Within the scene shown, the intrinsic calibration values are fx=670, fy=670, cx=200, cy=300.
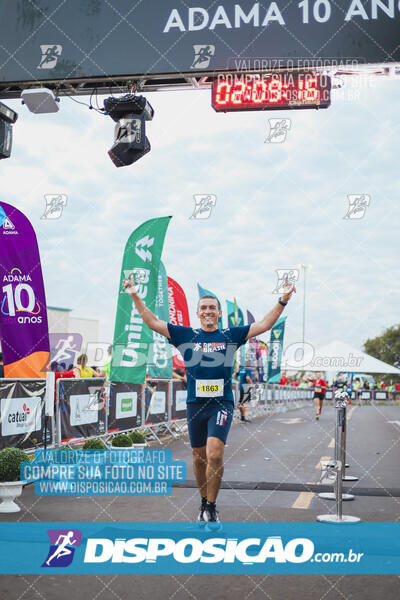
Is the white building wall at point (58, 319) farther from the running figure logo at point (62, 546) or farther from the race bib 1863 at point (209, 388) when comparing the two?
the running figure logo at point (62, 546)

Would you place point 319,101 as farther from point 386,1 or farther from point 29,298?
point 29,298

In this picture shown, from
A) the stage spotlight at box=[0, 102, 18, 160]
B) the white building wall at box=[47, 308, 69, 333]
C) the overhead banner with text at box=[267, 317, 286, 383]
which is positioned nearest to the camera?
the stage spotlight at box=[0, 102, 18, 160]

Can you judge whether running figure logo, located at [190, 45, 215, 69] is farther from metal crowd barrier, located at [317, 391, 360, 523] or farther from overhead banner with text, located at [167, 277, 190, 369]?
overhead banner with text, located at [167, 277, 190, 369]

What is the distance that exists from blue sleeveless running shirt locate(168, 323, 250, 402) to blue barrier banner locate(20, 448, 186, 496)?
2230 mm

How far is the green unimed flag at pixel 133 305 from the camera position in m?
12.4

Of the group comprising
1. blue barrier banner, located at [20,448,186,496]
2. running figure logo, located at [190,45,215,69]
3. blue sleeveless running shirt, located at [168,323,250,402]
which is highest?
running figure logo, located at [190,45,215,69]

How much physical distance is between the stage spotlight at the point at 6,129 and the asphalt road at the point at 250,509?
481cm

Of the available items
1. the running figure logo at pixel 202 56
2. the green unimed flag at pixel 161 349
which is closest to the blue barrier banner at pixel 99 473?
the green unimed flag at pixel 161 349

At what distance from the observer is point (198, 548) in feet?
17.1

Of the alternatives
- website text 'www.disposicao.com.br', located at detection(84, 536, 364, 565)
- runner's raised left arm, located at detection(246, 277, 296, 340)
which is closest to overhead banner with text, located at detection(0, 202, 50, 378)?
runner's raised left arm, located at detection(246, 277, 296, 340)

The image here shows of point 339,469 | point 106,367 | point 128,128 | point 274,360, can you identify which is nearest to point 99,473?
point 339,469

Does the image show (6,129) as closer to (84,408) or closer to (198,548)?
(84,408)

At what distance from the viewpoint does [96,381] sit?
11500 millimetres

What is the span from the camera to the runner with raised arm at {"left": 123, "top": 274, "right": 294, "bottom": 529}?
6.08 meters
